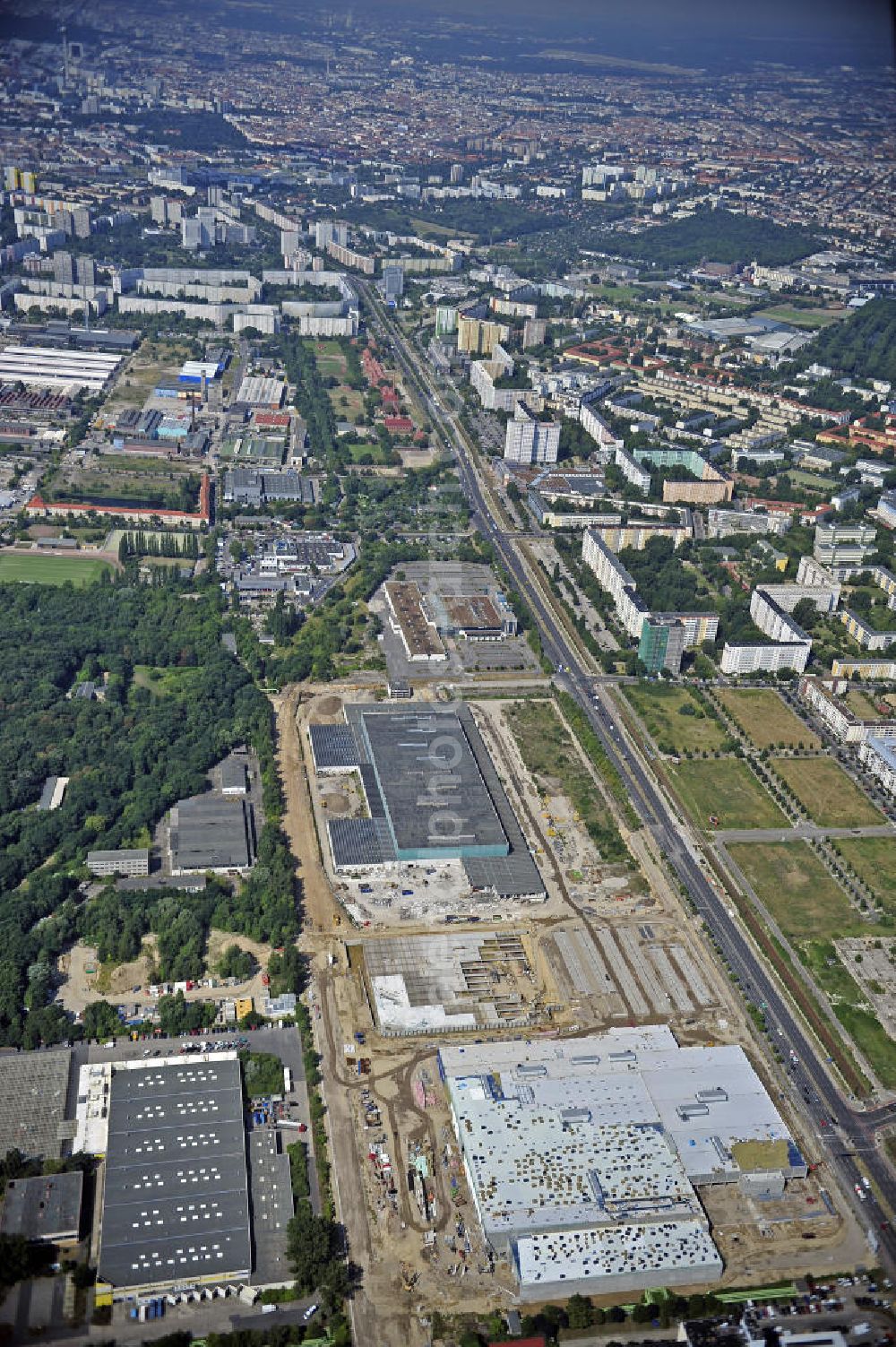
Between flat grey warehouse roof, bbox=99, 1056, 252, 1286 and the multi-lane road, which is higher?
flat grey warehouse roof, bbox=99, 1056, 252, 1286

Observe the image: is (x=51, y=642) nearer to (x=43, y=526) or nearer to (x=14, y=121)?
(x=43, y=526)

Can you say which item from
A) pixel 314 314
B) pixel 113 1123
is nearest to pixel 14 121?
pixel 314 314

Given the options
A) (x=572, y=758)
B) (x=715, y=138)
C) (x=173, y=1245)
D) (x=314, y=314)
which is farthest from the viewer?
(x=715, y=138)

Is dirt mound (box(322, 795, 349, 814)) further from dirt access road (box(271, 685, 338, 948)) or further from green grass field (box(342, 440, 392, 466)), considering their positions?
green grass field (box(342, 440, 392, 466))

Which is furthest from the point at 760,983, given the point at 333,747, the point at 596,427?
the point at 596,427

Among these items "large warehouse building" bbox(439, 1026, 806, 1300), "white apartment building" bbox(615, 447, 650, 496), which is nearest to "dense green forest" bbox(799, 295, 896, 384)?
"white apartment building" bbox(615, 447, 650, 496)

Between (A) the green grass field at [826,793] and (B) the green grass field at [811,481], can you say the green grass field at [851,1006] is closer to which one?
(A) the green grass field at [826,793]

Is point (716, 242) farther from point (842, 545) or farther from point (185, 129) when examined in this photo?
point (842, 545)
